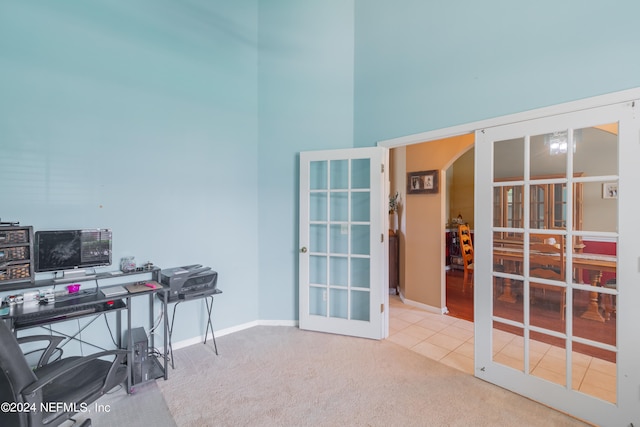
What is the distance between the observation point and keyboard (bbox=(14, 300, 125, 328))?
1.85m

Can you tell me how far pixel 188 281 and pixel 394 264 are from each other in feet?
11.1

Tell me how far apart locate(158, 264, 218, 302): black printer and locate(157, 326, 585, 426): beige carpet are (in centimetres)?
63

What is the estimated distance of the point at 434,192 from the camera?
396cm

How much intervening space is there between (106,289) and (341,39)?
343 centimetres

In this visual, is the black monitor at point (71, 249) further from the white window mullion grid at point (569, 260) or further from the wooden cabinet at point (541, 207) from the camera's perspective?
the white window mullion grid at point (569, 260)

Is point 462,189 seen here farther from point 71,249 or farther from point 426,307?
point 71,249

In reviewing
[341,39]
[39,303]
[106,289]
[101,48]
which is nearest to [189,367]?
[106,289]

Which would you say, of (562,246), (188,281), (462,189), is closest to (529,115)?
(562,246)

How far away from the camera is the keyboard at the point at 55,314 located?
1854mm

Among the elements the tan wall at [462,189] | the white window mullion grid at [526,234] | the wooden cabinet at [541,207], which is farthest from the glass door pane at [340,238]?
the tan wall at [462,189]

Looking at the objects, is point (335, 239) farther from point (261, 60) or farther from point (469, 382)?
point (261, 60)

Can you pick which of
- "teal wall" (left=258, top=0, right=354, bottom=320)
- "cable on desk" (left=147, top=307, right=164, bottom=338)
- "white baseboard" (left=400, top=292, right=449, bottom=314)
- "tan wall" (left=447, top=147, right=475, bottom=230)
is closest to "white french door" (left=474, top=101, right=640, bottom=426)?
"white baseboard" (left=400, top=292, right=449, bottom=314)

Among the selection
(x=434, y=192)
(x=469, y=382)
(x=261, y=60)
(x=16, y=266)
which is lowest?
(x=469, y=382)

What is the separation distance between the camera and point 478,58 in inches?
96.3
